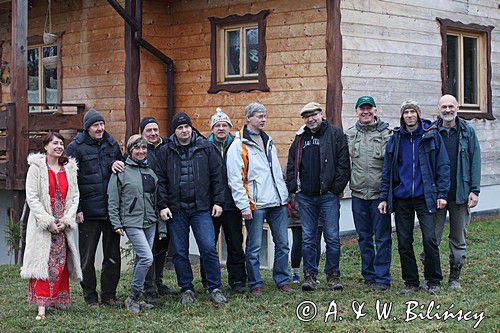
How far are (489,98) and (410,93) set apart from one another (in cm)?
247

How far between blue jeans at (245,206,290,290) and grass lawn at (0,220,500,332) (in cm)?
22

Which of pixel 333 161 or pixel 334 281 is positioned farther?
pixel 334 281

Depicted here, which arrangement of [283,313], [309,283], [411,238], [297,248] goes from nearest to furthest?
[283,313] → [411,238] → [309,283] → [297,248]

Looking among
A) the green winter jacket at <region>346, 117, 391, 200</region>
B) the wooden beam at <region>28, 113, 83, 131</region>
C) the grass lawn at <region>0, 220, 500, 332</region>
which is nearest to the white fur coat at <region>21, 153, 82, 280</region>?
the grass lawn at <region>0, 220, 500, 332</region>

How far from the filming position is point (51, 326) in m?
7.35

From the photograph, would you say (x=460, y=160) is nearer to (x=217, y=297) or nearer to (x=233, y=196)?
(x=233, y=196)

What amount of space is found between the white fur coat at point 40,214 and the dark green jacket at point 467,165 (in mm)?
3849

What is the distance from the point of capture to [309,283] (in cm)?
861

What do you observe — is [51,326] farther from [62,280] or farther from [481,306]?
[481,306]

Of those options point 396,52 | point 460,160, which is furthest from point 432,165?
point 396,52

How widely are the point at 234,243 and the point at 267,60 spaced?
4735mm

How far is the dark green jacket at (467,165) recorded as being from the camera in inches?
322

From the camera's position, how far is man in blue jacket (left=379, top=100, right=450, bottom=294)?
801 cm

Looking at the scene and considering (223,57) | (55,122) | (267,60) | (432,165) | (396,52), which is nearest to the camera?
(432,165)
